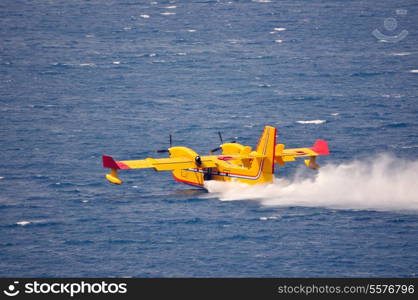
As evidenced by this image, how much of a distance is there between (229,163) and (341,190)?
12385mm

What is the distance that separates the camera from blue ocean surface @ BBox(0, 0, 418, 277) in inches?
3999

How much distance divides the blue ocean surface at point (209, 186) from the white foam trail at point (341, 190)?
169mm

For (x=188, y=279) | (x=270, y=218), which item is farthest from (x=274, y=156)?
(x=188, y=279)

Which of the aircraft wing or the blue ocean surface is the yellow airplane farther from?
the blue ocean surface

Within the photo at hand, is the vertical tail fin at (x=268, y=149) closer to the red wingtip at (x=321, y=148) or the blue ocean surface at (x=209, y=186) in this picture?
the blue ocean surface at (x=209, y=186)

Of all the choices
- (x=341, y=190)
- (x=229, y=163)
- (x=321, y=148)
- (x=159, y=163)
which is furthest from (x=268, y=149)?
(x=159, y=163)

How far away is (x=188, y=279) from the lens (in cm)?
9281

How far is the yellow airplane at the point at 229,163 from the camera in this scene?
112625mm

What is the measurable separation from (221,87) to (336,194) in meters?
68.3

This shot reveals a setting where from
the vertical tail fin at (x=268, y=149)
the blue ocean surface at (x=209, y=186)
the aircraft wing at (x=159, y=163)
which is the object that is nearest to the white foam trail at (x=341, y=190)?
the blue ocean surface at (x=209, y=186)

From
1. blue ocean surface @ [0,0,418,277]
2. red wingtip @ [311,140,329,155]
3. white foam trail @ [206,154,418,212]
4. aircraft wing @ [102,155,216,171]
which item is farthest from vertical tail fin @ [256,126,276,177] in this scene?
red wingtip @ [311,140,329,155]

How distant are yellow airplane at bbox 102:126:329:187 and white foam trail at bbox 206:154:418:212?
115cm

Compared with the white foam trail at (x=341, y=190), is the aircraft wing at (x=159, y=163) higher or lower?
higher

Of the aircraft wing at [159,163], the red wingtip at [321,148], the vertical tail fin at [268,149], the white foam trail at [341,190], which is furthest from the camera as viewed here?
the red wingtip at [321,148]
